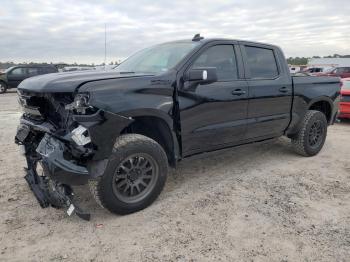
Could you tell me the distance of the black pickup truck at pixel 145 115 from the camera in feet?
10.9

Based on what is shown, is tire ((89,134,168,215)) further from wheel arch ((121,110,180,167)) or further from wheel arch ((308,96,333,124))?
wheel arch ((308,96,333,124))

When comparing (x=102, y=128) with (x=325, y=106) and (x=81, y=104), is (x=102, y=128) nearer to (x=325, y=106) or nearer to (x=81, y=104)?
(x=81, y=104)

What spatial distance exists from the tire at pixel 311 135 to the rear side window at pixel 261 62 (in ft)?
3.63

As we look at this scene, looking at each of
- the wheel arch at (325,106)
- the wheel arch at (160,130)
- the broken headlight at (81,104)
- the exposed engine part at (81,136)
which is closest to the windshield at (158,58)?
the wheel arch at (160,130)

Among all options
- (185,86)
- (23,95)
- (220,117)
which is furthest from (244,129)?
(23,95)

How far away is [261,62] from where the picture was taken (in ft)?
17.1

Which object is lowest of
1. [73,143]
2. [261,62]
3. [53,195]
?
[53,195]

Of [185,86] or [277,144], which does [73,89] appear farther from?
[277,144]

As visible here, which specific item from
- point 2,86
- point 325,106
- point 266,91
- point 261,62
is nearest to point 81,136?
point 266,91

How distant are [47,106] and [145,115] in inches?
43.1

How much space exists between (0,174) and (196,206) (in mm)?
2928

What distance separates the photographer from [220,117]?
4473 millimetres

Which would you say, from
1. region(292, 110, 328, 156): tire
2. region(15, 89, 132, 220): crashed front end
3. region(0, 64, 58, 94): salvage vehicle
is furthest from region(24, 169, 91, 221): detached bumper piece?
region(0, 64, 58, 94): salvage vehicle

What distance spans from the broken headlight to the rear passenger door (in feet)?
7.91
